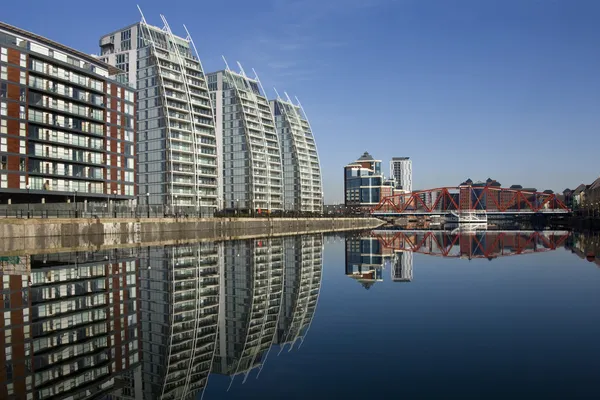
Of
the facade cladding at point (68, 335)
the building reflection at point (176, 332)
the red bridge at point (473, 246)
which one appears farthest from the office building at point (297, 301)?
the red bridge at point (473, 246)

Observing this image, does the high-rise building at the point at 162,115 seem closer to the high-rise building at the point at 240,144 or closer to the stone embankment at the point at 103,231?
the stone embankment at the point at 103,231

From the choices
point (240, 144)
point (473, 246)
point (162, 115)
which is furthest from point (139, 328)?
point (240, 144)

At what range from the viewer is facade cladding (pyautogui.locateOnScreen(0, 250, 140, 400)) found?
39.4ft

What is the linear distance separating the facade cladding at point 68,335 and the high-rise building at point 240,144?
475 feet

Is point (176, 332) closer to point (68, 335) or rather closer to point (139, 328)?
point (139, 328)

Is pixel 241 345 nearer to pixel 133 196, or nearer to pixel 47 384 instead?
pixel 47 384

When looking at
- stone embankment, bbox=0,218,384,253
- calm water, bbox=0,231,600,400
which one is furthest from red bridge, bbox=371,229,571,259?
stone embankment, bbox=0,218,384,253

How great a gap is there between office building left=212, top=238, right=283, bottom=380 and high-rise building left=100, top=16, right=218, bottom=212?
99285mm

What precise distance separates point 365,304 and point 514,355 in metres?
9.50

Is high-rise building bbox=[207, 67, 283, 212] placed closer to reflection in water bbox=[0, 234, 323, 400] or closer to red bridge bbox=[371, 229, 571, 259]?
red bridge bbox=[371, 229, 571, 259]

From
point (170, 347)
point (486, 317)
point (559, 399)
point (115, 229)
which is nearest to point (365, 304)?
point (486, 317)

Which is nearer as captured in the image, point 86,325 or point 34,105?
point 86,325

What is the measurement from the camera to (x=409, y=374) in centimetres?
1232

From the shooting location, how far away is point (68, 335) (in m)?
16.9
